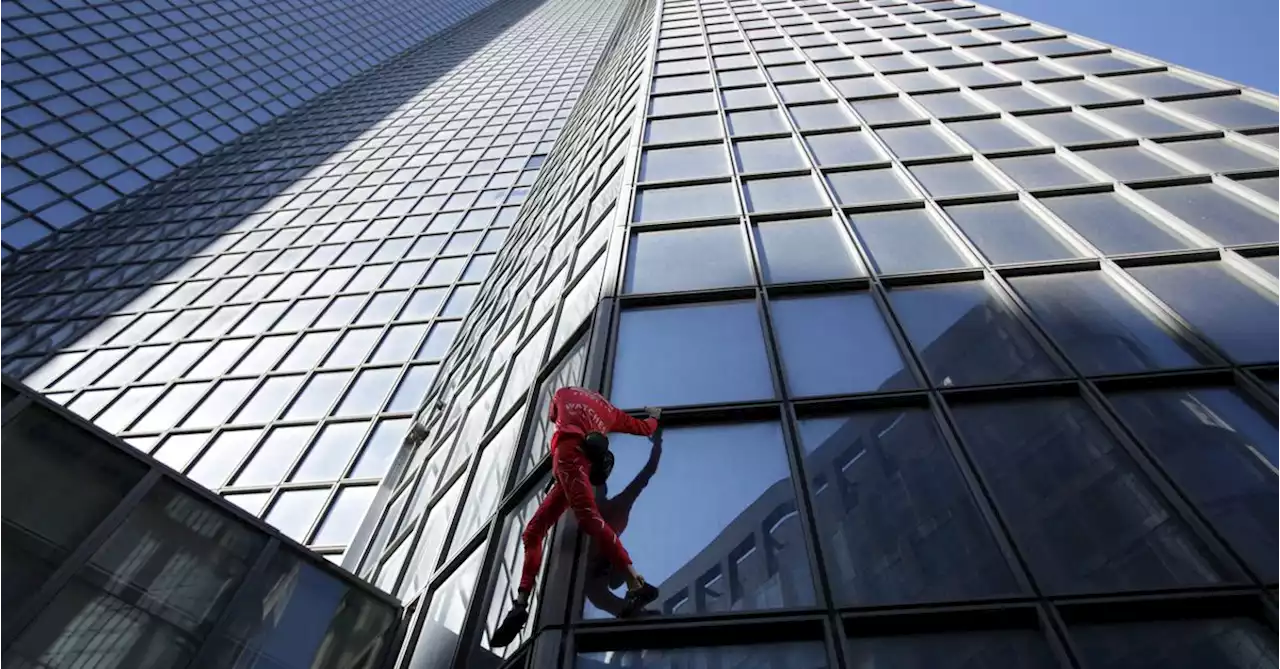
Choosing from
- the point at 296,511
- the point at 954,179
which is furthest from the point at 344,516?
the point at 954,179

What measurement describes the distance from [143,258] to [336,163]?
1220 cm

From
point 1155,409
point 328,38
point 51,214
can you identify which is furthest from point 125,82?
point 1155,409

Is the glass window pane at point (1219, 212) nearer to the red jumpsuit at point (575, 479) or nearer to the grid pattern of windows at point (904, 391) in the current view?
the grid pattern of windows at point (904, 391)

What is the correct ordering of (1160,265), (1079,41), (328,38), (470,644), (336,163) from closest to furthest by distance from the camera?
(470,644) → (1160,265) → (1079,41) → (336,163) → (328,38)

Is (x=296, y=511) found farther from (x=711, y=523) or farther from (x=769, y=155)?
(x=711, y=523)

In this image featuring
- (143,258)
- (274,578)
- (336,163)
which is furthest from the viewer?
(336,163)

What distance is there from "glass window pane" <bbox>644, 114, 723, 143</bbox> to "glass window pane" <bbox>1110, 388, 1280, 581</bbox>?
9.45 metres

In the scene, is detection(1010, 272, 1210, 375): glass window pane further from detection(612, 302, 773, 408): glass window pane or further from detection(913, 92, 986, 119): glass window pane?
detection(913, 92, 986, 119): glass window pane

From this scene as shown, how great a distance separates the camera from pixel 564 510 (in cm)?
620

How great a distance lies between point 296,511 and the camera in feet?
50.7

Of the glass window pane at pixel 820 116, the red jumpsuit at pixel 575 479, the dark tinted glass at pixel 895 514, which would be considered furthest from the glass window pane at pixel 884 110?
the red jumpsuit at pixel 575 479

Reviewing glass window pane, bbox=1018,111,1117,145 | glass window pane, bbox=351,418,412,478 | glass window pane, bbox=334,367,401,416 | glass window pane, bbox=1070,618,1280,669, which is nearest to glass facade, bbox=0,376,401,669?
glass window pane, bbox=1070,618,1280,669

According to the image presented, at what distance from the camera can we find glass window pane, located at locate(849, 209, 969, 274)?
9555mm

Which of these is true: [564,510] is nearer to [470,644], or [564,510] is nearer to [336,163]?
[470,644]
